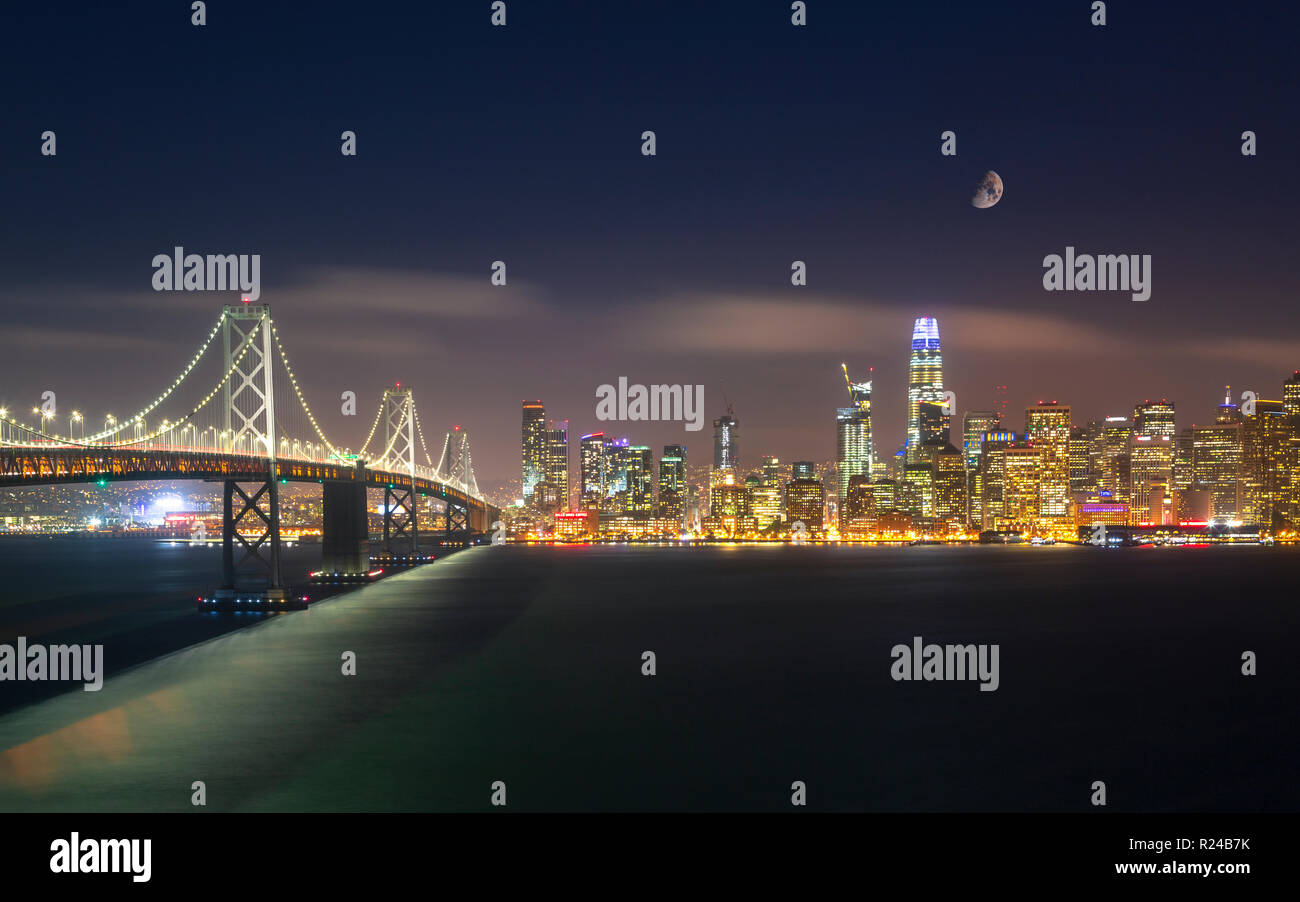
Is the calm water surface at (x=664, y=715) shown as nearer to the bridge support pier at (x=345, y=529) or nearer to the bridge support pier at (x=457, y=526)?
the bridge support pier at (x=345, y=529)

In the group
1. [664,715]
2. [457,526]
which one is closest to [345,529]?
[664,715]

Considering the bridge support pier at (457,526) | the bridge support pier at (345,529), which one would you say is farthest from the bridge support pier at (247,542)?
the bridge support pier at (457,526)

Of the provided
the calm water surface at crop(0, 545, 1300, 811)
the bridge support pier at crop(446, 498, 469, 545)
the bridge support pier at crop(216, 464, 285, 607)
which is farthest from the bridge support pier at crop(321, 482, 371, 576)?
the bridge support pier at crop(446, 498, 469, 545)

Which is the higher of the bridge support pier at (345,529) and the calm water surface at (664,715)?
the bridge support pier at (345,529)

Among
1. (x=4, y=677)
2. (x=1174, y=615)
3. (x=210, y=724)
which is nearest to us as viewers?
(x=210, y=724)

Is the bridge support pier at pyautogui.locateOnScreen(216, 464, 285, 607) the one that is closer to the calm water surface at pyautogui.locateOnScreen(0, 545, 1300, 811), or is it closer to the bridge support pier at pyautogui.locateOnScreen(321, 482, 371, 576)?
the calm water surface at pyautogui.locateOnScreen(0, 545, 1300, 811)

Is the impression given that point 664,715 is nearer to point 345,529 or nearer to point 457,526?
point 345,529
